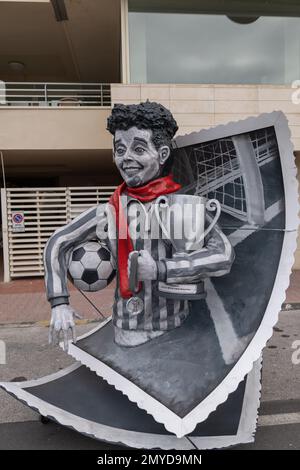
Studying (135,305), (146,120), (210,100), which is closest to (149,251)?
(135,305)

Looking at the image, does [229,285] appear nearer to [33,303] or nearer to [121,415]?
[121,415]

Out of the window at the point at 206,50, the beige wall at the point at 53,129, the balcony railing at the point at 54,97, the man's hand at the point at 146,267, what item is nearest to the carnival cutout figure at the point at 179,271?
the man's hand at the point at 146,267

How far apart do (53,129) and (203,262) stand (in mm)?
7042

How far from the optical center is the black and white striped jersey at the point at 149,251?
93.9 inches

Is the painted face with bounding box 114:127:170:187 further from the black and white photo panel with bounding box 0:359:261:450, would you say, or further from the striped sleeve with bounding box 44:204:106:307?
the black and white photo panel with bounding box 0:359:261:450

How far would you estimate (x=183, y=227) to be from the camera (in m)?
2.47

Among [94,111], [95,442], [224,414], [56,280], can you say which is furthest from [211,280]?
[94,111]

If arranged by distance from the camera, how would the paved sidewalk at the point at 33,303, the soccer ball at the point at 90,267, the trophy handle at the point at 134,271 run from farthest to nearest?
the paved sidewalk at the point at 33,303 → the soccer ball at the point at 90,267 → the trophy handle at the point at 134,271

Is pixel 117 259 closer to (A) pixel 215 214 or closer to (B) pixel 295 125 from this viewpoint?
(A) pixel 215 214

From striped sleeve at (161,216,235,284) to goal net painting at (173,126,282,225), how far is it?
30 centimetres

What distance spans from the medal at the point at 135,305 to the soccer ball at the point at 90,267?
217 mm

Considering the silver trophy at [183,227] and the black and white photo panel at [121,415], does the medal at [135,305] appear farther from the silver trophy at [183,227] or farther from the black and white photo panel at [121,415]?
the black and white photo panel at [121,415]

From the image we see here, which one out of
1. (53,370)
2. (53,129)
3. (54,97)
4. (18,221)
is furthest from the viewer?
(54,97)

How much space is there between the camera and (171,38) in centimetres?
863
